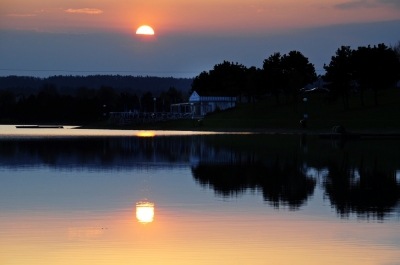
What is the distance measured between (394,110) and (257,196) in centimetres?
8301

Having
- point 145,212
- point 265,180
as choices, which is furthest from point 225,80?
point 145,212

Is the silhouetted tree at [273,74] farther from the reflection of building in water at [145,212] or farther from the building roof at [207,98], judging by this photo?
the reflection of building in water at [145,212]

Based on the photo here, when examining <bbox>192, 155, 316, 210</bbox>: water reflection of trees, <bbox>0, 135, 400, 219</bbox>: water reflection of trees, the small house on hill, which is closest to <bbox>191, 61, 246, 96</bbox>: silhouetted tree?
the small house on hill

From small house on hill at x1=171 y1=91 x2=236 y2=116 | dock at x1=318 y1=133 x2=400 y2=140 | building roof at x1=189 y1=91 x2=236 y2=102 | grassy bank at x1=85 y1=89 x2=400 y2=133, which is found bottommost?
dock at x1=318 y1=133 x2=400 y2=140

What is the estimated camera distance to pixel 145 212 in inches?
861

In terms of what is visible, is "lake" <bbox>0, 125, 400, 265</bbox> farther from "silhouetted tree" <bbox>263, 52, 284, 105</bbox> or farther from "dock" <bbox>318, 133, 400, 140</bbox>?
"silhouetted tree" <bbox>263, 52, 284, 105</bbox>

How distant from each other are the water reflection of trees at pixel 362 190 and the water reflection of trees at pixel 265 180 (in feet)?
3.43

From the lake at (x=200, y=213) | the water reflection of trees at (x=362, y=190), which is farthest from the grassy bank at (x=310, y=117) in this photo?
the lake at (x=200, y=213)

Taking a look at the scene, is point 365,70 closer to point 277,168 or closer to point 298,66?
point 298,66

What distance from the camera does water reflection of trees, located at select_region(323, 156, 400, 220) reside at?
2234 cm

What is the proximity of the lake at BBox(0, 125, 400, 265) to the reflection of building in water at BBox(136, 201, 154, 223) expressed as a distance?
29 mm

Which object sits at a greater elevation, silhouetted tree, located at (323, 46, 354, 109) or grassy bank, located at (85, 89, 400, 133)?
silhouetted tree, located at (323, 46, 354, 109)

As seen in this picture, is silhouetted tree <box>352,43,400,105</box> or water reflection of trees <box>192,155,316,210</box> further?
silhouetted tree <box>352,43,400,105</box>

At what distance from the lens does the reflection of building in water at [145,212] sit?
20.5 meters
